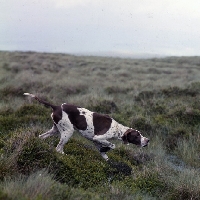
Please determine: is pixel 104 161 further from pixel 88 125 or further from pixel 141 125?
pixel 141 125

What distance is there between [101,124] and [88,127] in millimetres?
284

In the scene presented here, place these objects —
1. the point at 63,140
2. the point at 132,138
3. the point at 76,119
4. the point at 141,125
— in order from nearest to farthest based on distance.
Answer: the point at 63,140
the point at 76,119
the point at 132,138
the point at 141,125

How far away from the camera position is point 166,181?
6.25m

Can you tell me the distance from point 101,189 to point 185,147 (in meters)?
4.38

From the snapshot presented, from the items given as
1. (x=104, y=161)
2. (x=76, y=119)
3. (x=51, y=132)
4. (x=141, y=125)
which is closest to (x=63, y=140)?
(x=76, y=119)

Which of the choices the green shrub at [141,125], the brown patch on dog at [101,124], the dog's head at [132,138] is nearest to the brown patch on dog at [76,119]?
the brown patch on dog at [101,124]

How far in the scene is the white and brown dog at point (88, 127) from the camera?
7.24 metres

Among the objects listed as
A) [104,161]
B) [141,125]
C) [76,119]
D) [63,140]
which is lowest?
[141,125]

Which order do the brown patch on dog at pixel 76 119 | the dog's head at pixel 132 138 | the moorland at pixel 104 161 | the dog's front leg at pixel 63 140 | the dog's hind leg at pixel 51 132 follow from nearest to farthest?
the moorland at pixel 104 161, the dog's front leg at pixel 63 140, the brown patch on dog at pixel 76 119, the dog's head at pixel 132 138, the dog's hind leg at pixel 51 132

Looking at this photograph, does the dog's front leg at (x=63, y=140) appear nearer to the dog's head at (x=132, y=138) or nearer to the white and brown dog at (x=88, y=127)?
the white and brown dog at (x=88, y=127)

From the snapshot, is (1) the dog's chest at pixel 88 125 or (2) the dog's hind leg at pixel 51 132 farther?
(2) the dog's hind leg at pixel 51 132

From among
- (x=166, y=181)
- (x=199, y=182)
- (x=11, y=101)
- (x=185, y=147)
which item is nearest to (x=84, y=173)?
(x=166, y=181)

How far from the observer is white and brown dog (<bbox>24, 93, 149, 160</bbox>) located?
724cm

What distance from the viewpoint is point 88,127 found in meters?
7.32
